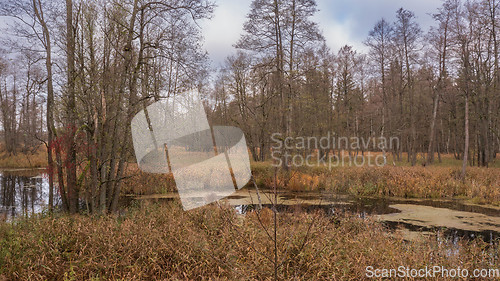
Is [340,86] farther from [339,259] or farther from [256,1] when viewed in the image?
[339,259]

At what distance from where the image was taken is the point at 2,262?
405 cm

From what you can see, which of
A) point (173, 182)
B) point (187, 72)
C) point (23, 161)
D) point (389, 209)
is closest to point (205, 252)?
point (187, 72)

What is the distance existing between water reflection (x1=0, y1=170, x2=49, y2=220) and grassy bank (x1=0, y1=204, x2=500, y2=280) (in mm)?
3813

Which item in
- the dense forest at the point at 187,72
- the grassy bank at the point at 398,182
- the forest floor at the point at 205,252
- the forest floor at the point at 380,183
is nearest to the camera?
the forest floor at the point at 205,252

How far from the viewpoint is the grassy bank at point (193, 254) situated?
12.4 feet

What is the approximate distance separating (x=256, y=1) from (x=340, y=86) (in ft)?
37.8

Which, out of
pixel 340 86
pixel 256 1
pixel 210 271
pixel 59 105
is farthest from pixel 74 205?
pixel 340 86

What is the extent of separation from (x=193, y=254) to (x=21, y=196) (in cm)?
1026

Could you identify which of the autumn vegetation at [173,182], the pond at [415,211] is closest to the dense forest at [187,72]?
the autumn vegetation at [173,182]

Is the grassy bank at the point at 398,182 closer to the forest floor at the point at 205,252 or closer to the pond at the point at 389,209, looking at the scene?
the pond at the point at 389,209

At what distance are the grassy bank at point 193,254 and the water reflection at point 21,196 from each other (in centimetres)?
381

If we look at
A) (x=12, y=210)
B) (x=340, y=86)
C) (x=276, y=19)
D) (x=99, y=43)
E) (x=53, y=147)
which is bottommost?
(x=12, y=210)

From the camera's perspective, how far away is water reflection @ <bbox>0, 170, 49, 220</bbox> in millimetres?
8789

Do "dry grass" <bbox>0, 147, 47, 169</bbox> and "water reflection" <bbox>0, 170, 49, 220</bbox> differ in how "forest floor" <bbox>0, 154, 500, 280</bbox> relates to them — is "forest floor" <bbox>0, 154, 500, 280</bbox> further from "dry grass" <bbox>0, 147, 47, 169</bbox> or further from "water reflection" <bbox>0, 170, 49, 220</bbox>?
"dry grass" <bbox>0, 147, 47, 169</bbox>
